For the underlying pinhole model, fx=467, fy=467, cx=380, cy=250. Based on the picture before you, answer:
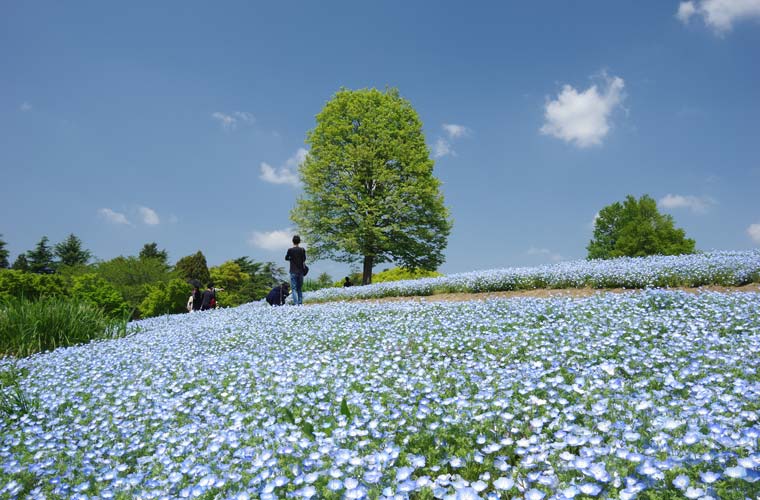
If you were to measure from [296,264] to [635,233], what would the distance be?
2705 centimetres

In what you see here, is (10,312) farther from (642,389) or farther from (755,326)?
(755,326)

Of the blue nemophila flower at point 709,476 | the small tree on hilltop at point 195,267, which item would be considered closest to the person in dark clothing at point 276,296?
the blue nemophila flower at point 709,476

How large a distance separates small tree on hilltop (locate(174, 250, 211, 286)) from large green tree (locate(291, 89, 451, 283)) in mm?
15875

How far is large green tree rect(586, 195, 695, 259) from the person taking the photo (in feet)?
103

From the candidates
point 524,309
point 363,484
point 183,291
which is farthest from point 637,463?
point 183,291

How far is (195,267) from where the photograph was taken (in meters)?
38.3

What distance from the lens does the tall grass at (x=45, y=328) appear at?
998 centimetres

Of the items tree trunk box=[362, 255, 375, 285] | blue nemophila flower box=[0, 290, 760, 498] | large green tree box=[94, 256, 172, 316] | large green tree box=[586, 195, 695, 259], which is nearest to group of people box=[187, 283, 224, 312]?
large green tree box=[94, 256, 172, 316]

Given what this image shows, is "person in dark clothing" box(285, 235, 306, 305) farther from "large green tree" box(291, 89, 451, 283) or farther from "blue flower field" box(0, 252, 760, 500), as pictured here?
"large green tree" box(291, 89, 451, 283)

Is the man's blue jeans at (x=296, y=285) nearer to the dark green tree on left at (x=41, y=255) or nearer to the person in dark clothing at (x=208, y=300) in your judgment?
the person in dark clothing at (x=208, y=300)

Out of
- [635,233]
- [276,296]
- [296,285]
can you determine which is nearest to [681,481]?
[296,285]

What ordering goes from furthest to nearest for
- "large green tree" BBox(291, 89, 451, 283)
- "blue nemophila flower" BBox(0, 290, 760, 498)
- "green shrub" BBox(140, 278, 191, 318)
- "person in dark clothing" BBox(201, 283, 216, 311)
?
1. "large green tree" BBox(291, 89, 451, 283)
2. "green shrub" BBox(140, 278, 191, 318)
3. "person in dark clothing" BBox(201, 283, 216, 311)
4. "blue nemophila flower" BBox(0, 290, 760, 498)

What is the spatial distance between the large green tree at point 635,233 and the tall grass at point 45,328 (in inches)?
1200

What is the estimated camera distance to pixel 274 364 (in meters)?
5.90
